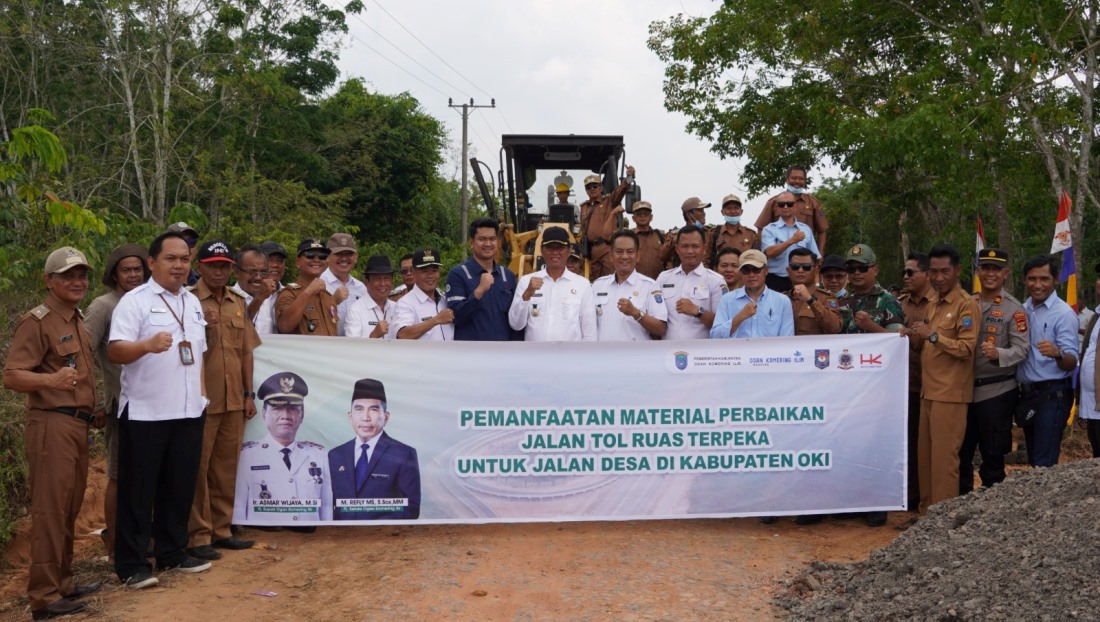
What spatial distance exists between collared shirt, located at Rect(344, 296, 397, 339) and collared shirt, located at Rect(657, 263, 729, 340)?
6.57 feet

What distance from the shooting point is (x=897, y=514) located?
728 centimetres

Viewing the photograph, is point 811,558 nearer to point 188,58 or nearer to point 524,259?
point 524,259

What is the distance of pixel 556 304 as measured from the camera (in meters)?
7.03

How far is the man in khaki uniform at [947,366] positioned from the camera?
21.6 feet

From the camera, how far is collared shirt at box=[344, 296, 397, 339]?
717 cm

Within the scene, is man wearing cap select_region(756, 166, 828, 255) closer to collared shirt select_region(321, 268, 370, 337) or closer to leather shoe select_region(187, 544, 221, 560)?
collared shirt select_region(321, 268, 370, 337)

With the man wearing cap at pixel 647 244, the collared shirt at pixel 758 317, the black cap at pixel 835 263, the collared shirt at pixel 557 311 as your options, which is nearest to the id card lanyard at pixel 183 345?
the collared shirt at pixel 557 311

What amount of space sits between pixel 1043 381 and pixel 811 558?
2.09 meters

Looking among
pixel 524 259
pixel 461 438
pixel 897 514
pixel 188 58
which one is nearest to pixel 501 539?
pixel 461 438

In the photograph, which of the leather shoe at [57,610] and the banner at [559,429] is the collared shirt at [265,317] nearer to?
the banner at [559,429]

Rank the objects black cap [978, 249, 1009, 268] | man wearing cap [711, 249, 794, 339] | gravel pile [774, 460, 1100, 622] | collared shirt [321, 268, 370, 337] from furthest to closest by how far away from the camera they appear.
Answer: collared shirt [321, 268, 370, 337]
man wearing cap [711, 249, 794, 339]
black cap [978, 249, 1009, 268]
gravel pile [774, 460, 1100, 622]

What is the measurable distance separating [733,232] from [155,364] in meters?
5.24

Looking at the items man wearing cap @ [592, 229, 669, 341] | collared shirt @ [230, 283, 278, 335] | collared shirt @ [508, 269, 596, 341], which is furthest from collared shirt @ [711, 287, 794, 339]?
collared shirt @ [230, 283, 278, 335]

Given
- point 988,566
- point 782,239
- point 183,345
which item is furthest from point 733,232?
point 183,345
